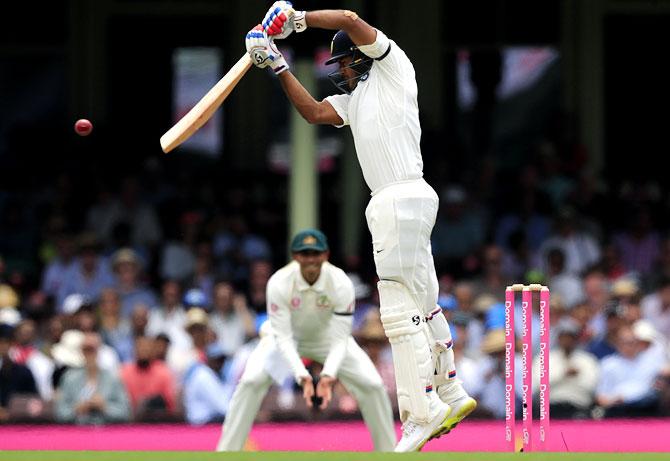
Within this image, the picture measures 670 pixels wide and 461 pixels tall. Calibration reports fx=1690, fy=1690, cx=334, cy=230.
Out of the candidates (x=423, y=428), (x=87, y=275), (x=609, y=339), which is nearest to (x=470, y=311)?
(x=609, y=339)

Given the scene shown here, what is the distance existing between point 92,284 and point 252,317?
5.12 feet

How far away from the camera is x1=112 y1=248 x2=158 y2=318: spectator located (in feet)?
Result: 42.8

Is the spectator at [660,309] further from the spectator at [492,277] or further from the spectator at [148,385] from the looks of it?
the spectator at [148,385]

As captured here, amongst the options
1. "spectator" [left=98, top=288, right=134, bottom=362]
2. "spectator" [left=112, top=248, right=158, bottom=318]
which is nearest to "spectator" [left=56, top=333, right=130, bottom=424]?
"spectator" [left=98, top=288, right=134, bottom=362]

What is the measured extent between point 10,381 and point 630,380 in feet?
14.0

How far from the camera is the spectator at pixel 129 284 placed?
13039mm

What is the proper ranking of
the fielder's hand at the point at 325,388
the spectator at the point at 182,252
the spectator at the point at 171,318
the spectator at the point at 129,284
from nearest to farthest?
the fielder's hand at the point at 325,388
the spectator at the point at 171,318
the spectator at the point at 129,284
the spectator at the point at 182,252

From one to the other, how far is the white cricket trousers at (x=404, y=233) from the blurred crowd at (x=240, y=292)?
7.35 feet

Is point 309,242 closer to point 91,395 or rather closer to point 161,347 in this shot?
point 161,347

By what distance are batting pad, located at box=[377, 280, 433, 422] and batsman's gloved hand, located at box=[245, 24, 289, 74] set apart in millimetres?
1160

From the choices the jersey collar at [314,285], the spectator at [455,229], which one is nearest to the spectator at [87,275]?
the spectator at [455,229]

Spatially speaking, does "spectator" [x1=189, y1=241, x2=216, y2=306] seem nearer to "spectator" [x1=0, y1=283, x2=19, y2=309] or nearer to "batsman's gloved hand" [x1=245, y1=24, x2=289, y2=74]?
"spectator" [x1=0, y1=283, x2=19, y2=309]

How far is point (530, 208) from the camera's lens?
46.6 feet

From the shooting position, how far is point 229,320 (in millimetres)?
12570
